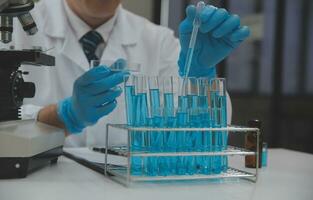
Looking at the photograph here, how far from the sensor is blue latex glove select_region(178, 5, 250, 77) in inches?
46.0

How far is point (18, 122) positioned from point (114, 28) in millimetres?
1158

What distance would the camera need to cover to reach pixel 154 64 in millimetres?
2225

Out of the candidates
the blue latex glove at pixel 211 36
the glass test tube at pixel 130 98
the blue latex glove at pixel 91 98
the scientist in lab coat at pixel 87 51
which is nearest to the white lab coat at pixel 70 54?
the scientist in lab coat at pixel 87 51

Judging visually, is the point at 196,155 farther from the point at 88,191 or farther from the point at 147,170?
the point at 88,191

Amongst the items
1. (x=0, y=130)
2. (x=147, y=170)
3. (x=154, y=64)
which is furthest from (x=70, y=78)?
(x=147, y=170)

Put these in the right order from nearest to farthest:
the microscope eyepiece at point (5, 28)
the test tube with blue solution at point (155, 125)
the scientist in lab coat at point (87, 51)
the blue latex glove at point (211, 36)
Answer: the test tube with blue solution at point (155, 125) < the microscope eyepiece at point (5, 28) < the blue latex glove at point (211, 36) < the scientist in lab coat at point (87, 51)

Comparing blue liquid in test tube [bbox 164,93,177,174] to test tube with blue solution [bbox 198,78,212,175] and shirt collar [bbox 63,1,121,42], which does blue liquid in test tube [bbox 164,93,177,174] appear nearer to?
test tube with blue solution [bbox 198,78,212,175]

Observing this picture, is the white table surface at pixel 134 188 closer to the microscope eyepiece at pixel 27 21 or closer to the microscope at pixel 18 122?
the microscope at pixel 18 122

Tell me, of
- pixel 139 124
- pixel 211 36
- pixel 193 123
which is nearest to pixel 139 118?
pixel 139 124

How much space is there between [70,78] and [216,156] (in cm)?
125

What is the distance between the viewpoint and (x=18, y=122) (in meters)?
1.13

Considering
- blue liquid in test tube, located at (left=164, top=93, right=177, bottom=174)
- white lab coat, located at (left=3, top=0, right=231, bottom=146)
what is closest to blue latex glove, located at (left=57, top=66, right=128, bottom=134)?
blue liquid in test tube, located at (left=164, top=93, right=177, bottom=174)

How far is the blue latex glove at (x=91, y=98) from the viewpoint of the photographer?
1.24 m

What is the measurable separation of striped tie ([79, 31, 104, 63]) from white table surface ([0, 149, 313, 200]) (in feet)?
3.38
